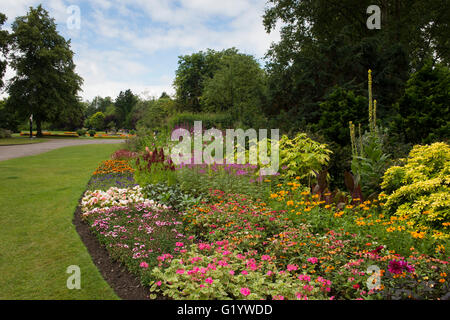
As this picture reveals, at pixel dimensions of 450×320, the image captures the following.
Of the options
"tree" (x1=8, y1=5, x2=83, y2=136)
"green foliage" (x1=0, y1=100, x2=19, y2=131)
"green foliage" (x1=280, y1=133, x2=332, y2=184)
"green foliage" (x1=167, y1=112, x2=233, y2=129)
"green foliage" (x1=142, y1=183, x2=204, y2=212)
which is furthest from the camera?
"green foliage" (x1=0, y1=100, x2=19, y2=131)

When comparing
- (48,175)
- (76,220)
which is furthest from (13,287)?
(48,175)

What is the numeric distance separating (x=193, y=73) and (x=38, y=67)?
19.1 meters

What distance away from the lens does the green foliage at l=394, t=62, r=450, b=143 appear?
6.83 metres

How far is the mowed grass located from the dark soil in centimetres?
7

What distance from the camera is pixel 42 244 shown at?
4.09 meters

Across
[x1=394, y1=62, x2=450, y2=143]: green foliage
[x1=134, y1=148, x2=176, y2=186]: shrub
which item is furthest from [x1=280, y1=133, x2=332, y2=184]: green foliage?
[x1=394, y1=62, x2=450, y2=143]: green foliage

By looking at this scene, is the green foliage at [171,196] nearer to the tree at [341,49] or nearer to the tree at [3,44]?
the tree at [341,49]

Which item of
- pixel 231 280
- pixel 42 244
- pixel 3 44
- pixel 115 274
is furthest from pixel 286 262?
pixel 3 44

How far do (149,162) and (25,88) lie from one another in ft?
104

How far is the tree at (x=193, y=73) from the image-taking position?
135 feet

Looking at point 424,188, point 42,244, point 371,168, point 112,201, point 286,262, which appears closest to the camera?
point 286,262

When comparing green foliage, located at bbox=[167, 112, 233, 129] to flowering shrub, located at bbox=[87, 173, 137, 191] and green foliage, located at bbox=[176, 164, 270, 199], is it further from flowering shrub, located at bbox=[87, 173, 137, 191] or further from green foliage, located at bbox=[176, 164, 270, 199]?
green foliage, located at bbox=[176, 164, 270, 199]

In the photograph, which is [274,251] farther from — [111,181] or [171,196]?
[111,181]
